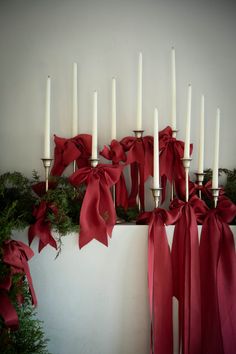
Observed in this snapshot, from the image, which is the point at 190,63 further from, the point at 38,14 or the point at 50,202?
the point at 50,202

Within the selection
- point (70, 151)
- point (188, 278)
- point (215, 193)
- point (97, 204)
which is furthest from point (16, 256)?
point (215, 193)

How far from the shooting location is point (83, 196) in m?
1.17

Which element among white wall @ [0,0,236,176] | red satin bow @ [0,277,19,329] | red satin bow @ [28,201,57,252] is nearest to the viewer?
red satin bow @ [0,277,19,329]

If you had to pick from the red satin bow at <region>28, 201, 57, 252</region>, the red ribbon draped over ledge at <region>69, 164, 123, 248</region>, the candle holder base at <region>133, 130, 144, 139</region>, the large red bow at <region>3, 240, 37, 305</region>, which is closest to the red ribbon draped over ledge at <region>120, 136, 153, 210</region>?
the candle holder base at <region>133, 130, 144, 139</region>

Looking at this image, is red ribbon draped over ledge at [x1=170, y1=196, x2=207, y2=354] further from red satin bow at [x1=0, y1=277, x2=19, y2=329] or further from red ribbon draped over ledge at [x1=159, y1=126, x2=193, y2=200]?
red satin bow at [x1=0, y1=277, x2=19, y2=329]

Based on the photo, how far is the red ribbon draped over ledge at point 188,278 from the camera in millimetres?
1068

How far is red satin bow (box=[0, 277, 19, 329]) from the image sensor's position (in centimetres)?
84

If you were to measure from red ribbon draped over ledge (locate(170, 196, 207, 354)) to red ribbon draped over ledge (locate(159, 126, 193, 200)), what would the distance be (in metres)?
0.14

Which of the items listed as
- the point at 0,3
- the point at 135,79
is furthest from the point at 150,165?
the point at 0,3

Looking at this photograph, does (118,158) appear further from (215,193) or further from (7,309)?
(7,309)

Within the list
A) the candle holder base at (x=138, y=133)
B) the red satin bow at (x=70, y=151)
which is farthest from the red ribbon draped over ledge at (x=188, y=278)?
the red satin bow at (x=70, y=151)

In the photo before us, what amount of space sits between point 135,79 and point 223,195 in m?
0.57

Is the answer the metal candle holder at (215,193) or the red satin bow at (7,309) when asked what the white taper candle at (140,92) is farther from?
the red satin bow at (7,309)

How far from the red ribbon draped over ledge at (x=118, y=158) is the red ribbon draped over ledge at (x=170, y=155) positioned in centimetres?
14
